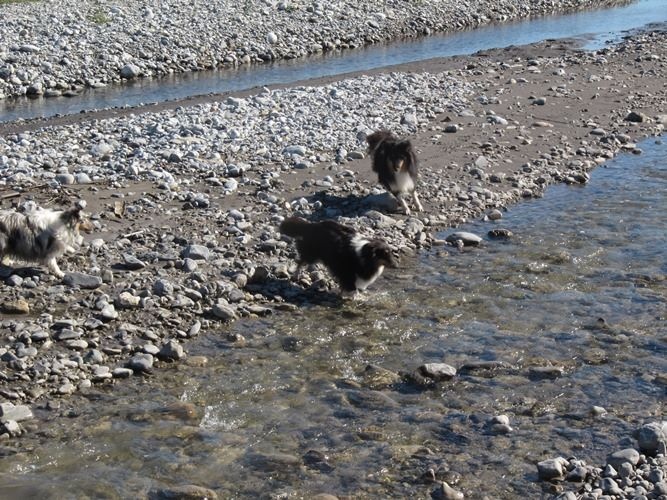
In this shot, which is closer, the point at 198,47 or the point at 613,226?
the point at 613,226

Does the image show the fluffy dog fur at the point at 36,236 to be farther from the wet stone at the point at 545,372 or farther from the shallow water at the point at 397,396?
the wet stone at the point at 545,372

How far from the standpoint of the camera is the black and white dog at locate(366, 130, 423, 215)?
12.8 metres

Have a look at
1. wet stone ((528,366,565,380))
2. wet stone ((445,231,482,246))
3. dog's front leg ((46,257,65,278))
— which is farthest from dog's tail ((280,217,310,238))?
wet stone ((528,366,565,380))

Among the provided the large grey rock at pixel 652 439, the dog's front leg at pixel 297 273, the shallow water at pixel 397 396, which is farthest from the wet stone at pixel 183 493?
the dog's front leg at pixel 297 273

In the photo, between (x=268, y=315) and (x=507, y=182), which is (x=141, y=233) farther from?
(x=507, y=182)

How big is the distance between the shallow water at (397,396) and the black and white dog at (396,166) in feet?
4.47

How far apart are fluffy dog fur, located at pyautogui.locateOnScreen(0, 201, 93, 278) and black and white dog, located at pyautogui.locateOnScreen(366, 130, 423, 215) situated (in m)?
4.21

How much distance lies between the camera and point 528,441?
7809 millimetres

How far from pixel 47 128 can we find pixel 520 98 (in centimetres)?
906

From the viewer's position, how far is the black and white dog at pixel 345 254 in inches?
411

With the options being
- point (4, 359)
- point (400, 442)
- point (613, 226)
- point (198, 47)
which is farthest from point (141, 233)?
point (198, 47)

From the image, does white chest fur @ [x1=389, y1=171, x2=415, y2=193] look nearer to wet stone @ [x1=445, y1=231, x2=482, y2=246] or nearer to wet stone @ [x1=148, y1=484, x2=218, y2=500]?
wet stone @ [x1=445, y1=231, x2=482, y2=246]

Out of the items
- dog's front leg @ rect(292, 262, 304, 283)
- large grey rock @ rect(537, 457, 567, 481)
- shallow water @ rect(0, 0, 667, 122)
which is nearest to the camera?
large grey rock @ rect(537, 457, 567, 481)

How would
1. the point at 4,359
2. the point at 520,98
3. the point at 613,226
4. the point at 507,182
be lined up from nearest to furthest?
the point at 4,359, the point at 613,226, the point at 507,182, the point at 520,98
